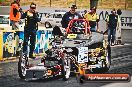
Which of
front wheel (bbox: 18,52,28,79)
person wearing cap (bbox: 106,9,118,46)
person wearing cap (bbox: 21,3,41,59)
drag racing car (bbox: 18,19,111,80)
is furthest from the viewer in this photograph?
person wearing cap (bbox: 106,9,118,46)

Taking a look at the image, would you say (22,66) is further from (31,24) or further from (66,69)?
(31,24)

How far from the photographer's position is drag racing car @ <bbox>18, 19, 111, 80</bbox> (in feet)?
34.4

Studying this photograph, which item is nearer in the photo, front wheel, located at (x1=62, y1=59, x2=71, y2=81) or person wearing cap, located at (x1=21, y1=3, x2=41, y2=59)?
front wheel, located at (x1=62, y1=59, x2=71, y2=81)

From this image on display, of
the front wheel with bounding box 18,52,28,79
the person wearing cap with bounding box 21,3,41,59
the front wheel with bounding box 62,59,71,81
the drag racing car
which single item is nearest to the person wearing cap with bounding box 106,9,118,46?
the person wearing cap with bounding box 21,3,41,59

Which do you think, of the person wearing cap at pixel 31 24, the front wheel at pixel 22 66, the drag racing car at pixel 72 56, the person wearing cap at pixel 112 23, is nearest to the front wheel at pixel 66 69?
the drag racing car at pixel 72 56

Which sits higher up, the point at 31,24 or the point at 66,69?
the point at 31,24

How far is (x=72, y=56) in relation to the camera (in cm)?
1091

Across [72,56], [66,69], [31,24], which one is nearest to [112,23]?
[31,24]

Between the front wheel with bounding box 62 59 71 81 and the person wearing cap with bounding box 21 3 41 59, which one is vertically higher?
the person wearing cap with bounding box 21 3 41 59

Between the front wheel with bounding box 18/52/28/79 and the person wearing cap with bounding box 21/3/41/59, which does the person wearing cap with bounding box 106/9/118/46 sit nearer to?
the person wearing cap with bounding box 21/3/41/59

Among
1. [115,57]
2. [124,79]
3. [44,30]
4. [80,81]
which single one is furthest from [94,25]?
[124,79]

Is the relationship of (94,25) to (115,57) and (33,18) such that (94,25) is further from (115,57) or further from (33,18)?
(33,18)

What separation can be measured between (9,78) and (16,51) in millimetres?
5912

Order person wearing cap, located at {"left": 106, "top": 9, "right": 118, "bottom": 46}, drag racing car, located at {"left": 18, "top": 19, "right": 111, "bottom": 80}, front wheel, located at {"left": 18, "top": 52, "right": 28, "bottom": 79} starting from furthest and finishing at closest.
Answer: person wearing cap, located at {"left": 106, "top": 9, "right": 118, "bottom": 46} < front wheel, located at {"left": 18, "top": 52, "right": 28, "bottom": 79} < drag racing car, located at {"left": 18, "top": 19, "right": 111, "bottom": 80}
